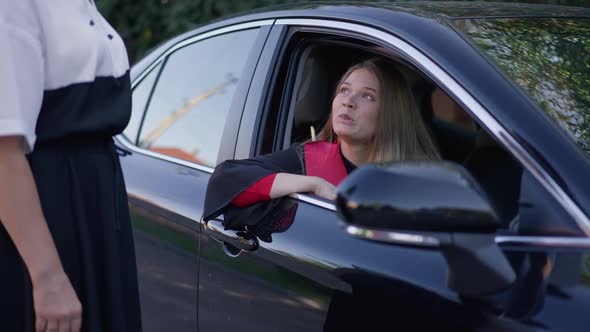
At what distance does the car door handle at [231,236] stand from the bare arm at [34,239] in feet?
2.46

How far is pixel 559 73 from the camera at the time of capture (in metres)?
2.27

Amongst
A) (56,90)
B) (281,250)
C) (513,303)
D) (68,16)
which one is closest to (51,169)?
(56,90)

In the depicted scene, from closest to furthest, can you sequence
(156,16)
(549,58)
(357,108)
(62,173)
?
(62,173)
(549,58)
(357,108)
(156,16)

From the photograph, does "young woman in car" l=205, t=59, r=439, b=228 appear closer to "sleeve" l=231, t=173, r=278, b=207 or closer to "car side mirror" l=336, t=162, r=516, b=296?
"sleeve" l=231, t=173, r=278, b=207

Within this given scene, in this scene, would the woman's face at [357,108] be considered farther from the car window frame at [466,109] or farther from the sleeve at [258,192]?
the sleeve at [258,192]

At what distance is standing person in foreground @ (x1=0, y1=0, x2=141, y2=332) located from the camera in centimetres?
164

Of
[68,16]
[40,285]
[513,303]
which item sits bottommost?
[40,285]

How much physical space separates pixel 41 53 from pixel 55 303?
48cm

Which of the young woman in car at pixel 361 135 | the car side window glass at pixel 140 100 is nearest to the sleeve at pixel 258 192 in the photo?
the young woman in car at pixel 361 135

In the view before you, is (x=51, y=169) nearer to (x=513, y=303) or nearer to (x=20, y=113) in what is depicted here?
(x=20, y=113)

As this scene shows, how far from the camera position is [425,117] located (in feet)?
12.8

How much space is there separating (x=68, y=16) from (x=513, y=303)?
1.05 m

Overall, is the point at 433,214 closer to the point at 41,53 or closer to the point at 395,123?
the point at 41,53

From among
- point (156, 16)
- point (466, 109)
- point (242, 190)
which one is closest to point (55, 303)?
point (242, 190)
